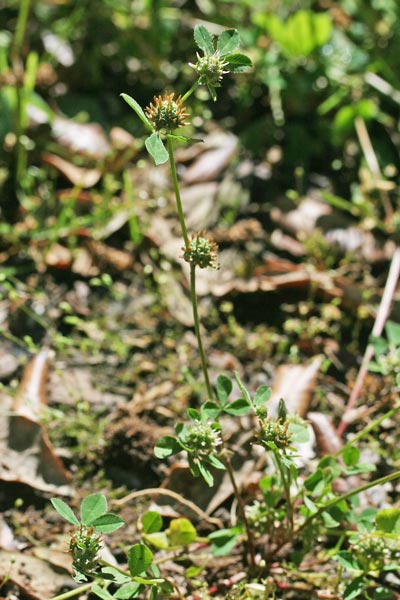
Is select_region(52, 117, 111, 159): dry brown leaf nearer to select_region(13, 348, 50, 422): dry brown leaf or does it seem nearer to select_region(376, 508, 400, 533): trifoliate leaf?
select_region(13, 348, 50, 422): dry brown leaf

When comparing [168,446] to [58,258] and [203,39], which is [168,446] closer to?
[203,39]

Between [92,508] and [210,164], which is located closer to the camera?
[92,508]

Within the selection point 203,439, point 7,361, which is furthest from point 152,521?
point 7,361

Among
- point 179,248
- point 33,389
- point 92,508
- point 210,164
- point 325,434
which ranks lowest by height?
point 92,508

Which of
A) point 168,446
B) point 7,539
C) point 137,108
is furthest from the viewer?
point 7,539

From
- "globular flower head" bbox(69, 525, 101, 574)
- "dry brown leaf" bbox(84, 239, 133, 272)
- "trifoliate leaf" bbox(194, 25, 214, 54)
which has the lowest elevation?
"globular flower head" bbox(69, 525, 101, 574)

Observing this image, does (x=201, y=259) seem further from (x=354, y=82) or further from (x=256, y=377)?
(x=354, y=82)

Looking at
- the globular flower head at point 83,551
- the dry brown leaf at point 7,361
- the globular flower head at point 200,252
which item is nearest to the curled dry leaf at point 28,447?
the dry brown leaf at point 7,361

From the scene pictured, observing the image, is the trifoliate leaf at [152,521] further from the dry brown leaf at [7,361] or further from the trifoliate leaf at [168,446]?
the dry brown leaf at [7,361]

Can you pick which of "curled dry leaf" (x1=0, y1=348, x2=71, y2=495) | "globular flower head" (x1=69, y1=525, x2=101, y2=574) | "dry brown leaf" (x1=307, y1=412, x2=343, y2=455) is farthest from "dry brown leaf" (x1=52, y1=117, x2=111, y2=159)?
"globular flower head" (x1=69, y1=525, x2=101, y2=574)

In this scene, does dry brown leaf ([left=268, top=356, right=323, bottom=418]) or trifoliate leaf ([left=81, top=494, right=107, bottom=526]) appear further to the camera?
dry brown leaf ([left=268, top=356, right=323, bottom=418])
